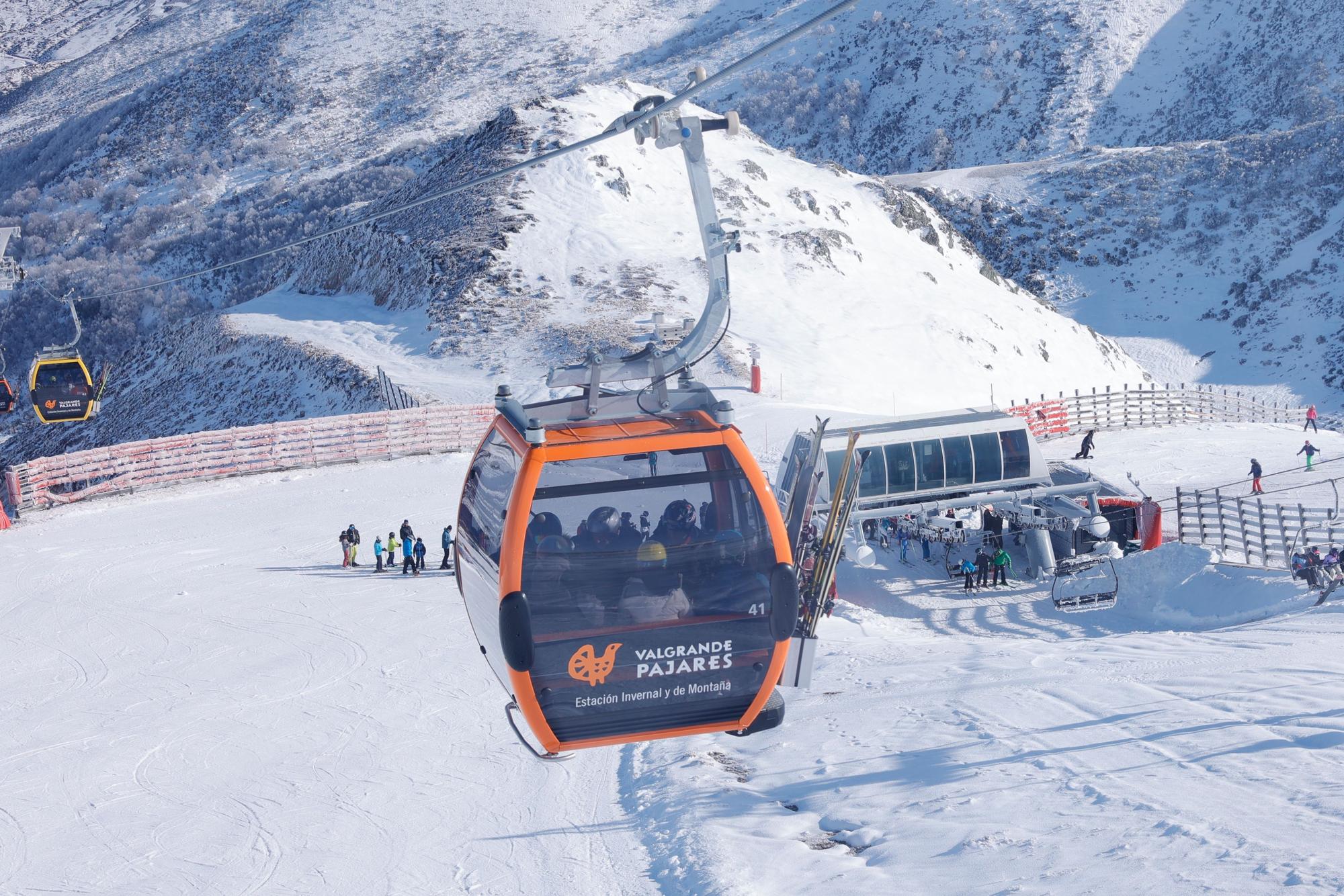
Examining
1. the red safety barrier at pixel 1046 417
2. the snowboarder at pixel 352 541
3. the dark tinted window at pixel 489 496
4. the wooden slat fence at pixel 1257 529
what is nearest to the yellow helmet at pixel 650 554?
the dark tinted window at pixel 489 496

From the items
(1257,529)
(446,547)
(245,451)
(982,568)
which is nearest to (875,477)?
(982,568)

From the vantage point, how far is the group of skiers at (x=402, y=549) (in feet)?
74.6

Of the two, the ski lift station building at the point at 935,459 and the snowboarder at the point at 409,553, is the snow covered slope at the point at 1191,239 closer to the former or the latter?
the ski lift station building at the point at 935,459

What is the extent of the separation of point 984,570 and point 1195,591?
419 cm

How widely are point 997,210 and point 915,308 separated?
22.5m

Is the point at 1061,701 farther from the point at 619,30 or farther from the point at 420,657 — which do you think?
the point at 619,30

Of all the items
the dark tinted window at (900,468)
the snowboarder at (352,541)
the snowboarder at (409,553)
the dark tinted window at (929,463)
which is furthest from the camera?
the dark tinted window at (929,463)

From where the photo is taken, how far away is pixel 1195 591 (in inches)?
827

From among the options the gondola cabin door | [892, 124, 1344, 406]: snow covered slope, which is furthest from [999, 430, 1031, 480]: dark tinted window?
[892, 124, 1344, 406]: snow covered slope

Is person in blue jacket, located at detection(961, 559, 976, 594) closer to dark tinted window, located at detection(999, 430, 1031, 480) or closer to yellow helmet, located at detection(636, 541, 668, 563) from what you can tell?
dark tinted window, located at detection(999, 430, 1031, 480)

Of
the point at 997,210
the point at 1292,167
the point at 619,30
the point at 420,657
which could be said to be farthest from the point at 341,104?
the point at 420,657

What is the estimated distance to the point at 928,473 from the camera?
24344mm

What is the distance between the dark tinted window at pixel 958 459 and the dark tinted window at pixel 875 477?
1414 mm

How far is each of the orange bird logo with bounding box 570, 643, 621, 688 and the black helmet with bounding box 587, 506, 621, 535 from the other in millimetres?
803
